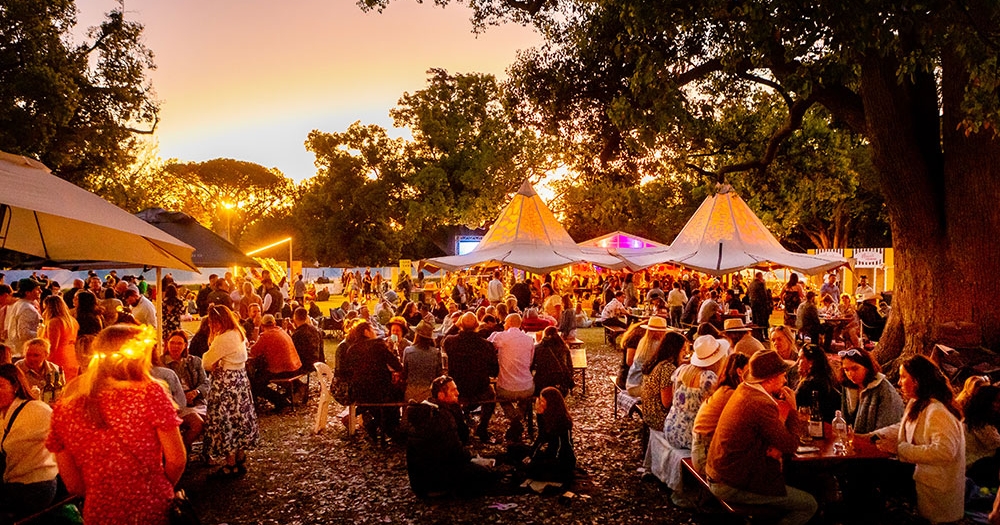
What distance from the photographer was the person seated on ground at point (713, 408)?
4.65 meters

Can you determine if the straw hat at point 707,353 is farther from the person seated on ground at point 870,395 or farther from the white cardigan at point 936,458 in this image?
the white cardigan at point 936,458

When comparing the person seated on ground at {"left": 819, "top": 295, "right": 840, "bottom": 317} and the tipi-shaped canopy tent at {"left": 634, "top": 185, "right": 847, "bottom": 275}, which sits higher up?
the tipi-shaped canopy tent at {"left": 634, "top": 185, "right": 847, "bottom": 275}

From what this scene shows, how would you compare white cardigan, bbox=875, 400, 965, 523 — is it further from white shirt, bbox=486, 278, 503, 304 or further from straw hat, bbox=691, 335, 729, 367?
white shirt, bbox=486, 278, 503, 304

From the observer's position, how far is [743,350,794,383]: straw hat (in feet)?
13.8

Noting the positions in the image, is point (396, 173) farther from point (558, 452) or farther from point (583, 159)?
point (558, 452)

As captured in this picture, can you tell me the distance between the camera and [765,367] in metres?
4.21

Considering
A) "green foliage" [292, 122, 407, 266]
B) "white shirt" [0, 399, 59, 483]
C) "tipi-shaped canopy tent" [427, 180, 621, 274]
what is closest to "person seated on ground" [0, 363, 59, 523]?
"white shirt" [0, 399, 59, 483]

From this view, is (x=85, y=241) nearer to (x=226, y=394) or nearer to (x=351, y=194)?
(x=226, y=394)

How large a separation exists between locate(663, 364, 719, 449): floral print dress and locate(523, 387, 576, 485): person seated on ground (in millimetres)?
914

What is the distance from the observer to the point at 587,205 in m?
43.2

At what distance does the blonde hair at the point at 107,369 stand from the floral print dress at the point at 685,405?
13.5 feet

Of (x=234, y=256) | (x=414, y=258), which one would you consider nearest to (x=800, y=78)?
(x=234, y=256)

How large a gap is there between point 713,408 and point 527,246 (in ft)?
35.7

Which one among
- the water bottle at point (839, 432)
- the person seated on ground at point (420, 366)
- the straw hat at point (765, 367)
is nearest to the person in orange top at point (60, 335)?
the person seated on ground at point (420, 366)
